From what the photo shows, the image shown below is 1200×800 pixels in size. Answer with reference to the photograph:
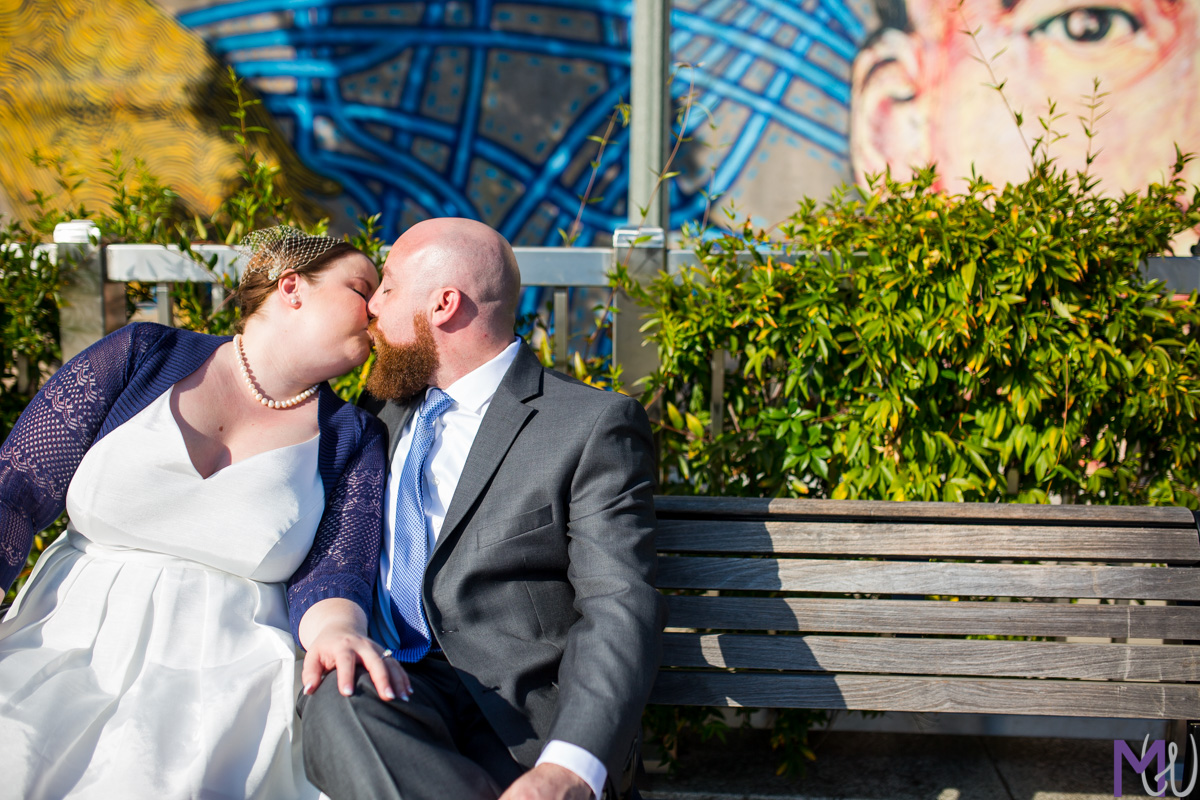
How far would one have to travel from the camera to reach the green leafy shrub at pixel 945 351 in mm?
2406

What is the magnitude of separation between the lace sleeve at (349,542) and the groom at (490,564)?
0.05m

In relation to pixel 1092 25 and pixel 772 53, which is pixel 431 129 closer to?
pixel 772 53

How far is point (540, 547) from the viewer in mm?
1892

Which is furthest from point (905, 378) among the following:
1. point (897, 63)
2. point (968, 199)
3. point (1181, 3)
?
point (1181, 3)

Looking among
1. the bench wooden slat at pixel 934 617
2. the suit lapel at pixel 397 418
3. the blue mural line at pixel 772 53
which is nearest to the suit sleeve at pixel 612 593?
the bench wooden slat at pixel 934 617

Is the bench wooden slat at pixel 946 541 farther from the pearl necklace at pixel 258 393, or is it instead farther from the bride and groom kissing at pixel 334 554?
the pearl necklace at pixel 258 393

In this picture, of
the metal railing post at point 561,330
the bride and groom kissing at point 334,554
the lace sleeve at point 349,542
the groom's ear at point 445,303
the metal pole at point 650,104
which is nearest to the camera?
the bride and groom kissing at point 334,554

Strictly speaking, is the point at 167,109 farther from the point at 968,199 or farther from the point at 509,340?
the point at 968,199

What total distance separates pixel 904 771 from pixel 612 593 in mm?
1555

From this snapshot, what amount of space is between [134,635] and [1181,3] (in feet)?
24.1

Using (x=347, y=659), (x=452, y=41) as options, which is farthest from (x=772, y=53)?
(x=347, y=659)

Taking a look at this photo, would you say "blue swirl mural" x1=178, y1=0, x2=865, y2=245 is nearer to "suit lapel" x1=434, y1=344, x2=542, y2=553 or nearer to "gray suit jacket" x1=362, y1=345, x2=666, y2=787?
"suit lapel" x1=434, y1=344, x2=542, y2=553

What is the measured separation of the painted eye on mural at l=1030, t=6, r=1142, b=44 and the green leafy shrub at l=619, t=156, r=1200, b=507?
4.07 metres

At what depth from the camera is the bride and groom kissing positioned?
1.62m
